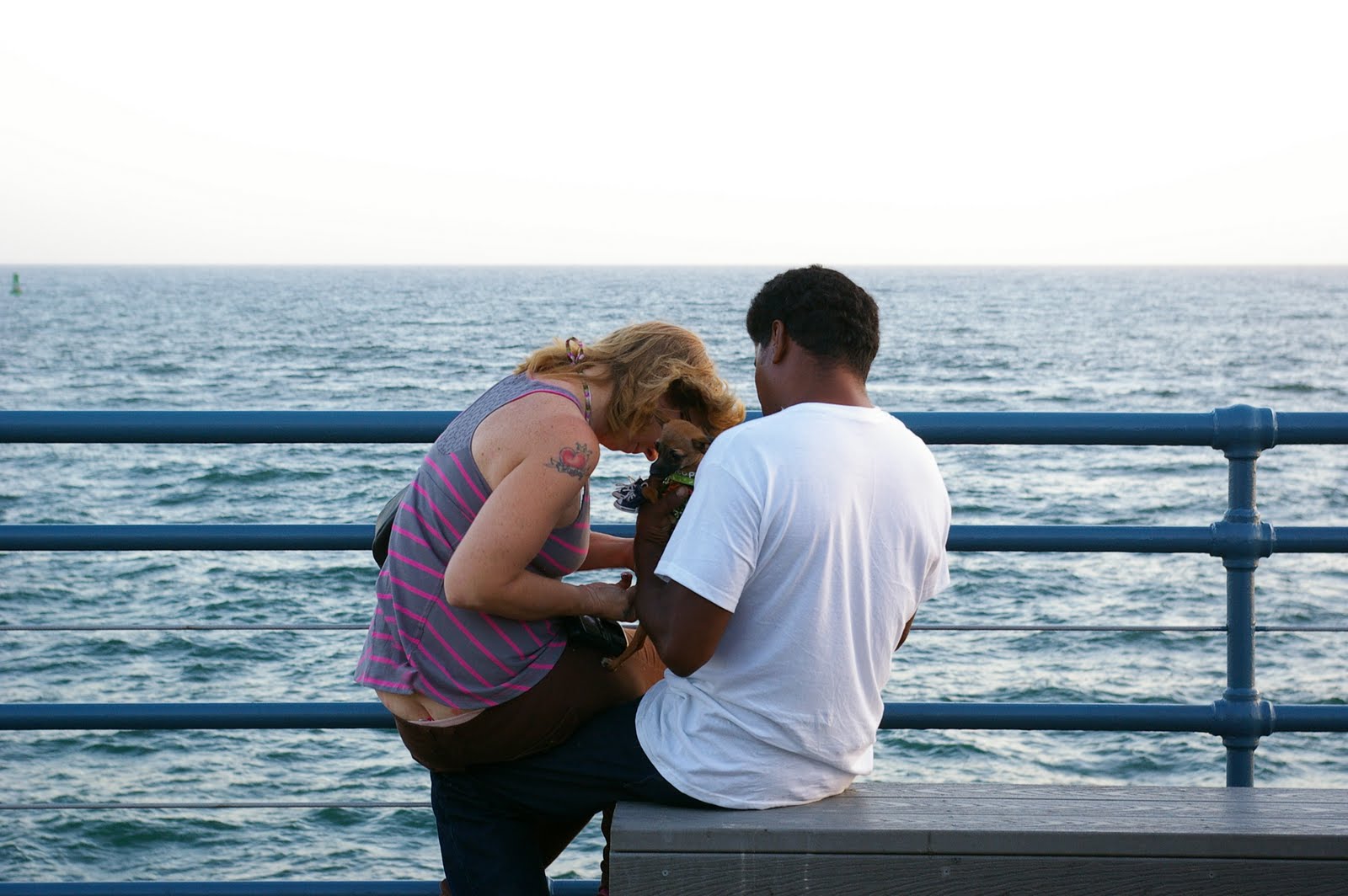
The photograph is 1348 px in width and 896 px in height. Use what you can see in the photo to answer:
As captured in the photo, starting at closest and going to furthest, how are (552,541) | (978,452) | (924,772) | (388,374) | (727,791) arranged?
(727,791)
(552,541)
(924,772)
(978,452)
(388,374)

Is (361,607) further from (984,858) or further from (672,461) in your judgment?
(984,858)

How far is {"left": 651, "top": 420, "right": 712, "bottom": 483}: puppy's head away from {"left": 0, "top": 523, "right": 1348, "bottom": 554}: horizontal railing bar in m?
0.72

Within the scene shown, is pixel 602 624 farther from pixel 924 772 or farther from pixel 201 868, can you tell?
pixel 924 772

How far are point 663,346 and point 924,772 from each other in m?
10.9

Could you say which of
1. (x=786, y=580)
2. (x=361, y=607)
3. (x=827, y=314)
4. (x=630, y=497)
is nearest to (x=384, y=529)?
(x=630, y=497)

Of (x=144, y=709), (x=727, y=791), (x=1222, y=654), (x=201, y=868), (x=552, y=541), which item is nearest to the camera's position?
(x=727, y=791)

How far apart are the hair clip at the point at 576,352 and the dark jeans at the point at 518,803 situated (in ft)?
2.14

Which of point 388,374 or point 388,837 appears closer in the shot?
point 388,837

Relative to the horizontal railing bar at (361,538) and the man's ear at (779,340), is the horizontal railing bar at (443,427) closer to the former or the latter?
the horizontal railing bar at (361,538)

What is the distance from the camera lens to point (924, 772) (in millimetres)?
12625

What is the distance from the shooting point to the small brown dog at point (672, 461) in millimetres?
2328

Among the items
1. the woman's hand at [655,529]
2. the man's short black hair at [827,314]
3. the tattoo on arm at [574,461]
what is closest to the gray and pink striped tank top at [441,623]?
the tattoo on arm at [574,461]

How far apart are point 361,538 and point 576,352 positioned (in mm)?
722

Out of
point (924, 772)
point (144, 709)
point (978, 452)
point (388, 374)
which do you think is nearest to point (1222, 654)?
point (924, 772)
